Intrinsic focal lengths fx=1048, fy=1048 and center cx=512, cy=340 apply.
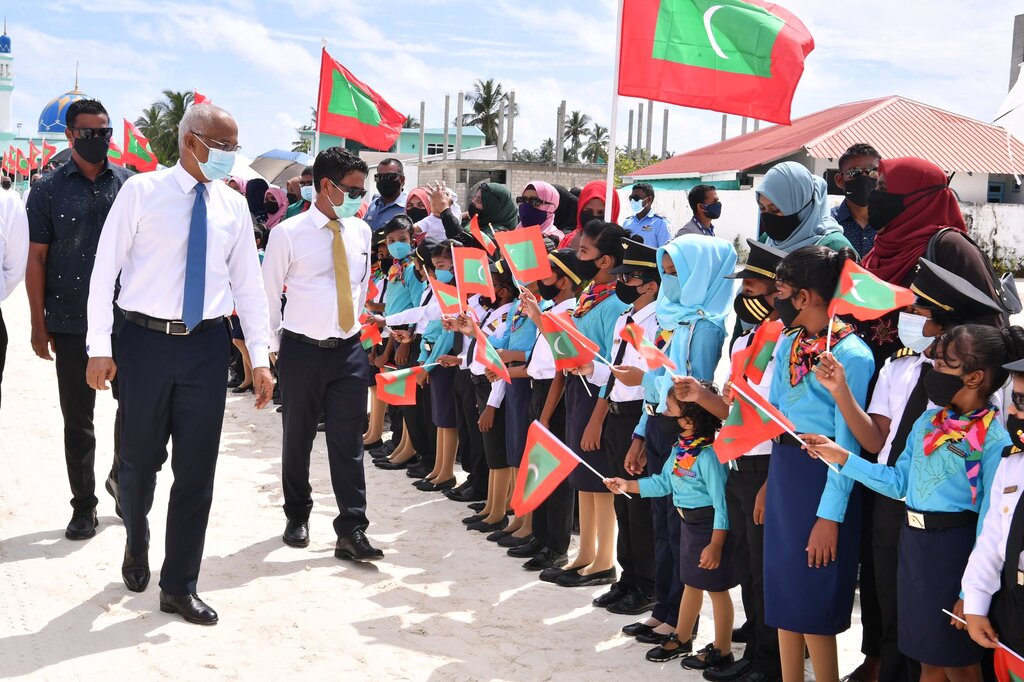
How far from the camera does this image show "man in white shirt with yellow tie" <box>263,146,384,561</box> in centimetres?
634

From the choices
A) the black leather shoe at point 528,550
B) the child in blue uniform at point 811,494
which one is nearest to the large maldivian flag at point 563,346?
the black leather shoe at point 528,550

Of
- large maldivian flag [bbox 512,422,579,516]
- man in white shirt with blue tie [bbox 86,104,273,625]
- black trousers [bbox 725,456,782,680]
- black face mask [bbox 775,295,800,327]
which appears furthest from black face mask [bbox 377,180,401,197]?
black face mask [bbox 775,295,800,327]

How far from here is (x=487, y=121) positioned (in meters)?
74.0

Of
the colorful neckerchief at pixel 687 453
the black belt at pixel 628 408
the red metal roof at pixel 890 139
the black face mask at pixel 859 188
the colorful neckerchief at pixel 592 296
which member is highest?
the red metal roof at pixel 890 139

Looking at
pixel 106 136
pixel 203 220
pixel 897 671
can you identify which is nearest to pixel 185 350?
pixel 203 220

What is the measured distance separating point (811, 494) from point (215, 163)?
3.21 m

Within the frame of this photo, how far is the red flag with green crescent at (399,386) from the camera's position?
7.31 meters

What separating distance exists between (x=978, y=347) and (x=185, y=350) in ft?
11.7

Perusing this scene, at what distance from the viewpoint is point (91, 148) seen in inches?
246

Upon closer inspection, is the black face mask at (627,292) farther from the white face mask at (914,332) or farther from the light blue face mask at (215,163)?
the light blue face mask at (215,163)

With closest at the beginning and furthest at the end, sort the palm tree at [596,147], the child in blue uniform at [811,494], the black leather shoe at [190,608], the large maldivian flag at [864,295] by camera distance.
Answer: the large maldivian flag at [864,295]
the child in blue uniform at [811,494]
the black leather shoe at [190,608]
the palm tree at [596,147]

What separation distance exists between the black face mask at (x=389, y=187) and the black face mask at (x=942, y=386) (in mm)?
7223

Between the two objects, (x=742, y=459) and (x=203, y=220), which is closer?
(x=742, y=459)

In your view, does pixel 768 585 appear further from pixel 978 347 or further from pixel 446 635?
pixel 446 635
